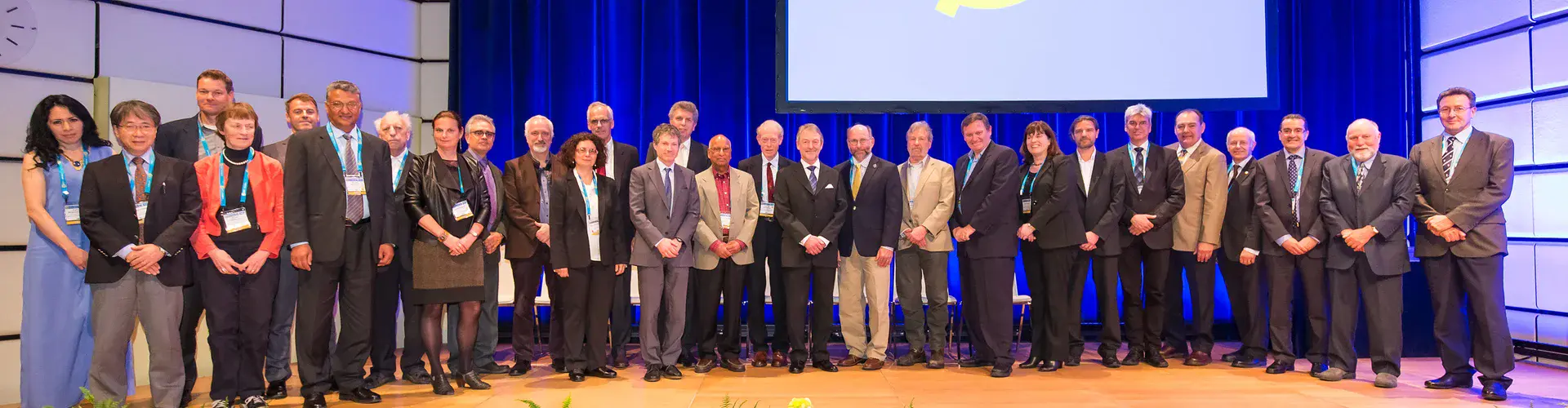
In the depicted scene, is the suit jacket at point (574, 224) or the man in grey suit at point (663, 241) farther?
the man in grey suit at point (663, 241)

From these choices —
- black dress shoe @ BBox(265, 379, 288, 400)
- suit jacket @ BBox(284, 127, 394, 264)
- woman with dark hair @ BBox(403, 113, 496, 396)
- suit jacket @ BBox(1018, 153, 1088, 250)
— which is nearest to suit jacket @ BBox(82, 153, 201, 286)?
suit jacket @ BBox(284, 127, 394, 264)

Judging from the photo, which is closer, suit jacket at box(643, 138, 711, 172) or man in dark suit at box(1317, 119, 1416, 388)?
man in dark suit at box(1317, 119, 1416, 388)

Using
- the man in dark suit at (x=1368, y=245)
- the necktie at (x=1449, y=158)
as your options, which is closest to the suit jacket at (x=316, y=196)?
the man in dark suit at (x=1368, y=245)

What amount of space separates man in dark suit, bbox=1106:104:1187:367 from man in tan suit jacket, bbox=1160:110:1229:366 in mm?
89

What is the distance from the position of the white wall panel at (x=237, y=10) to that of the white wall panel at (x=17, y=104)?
66cm

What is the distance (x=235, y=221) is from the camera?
3.44m

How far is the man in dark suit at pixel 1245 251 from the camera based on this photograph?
4.81 m

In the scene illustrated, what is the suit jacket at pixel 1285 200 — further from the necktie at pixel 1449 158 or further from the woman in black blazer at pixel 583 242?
the woman in black blazer at pixel 583 242

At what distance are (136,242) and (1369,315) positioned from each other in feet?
18.0

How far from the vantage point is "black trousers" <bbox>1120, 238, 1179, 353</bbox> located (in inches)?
194

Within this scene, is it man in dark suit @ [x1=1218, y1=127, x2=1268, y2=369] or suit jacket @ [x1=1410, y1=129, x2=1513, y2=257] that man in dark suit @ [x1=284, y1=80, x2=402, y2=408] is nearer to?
man in dark suit @ [x1=1218, y1=127, x2=1268, y2=369]

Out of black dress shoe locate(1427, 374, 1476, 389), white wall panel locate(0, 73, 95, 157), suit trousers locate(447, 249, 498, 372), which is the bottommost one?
black dress shoe locate(1427, 374, 1476, 389)

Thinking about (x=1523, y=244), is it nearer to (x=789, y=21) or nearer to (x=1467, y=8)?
(x=1467, y=8)

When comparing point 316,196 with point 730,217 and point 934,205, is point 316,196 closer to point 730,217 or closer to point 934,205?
point 730,217
